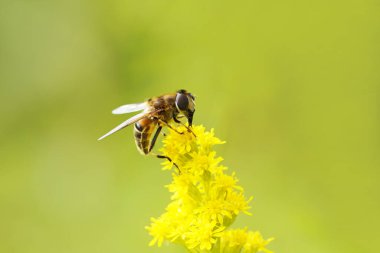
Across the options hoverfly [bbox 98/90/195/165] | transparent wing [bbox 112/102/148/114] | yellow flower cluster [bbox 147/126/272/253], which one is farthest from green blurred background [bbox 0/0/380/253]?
yellow flower cluster [bbox 147/126/272/253]

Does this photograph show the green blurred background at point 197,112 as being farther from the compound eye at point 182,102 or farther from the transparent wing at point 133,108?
the compound eye at point 182,102

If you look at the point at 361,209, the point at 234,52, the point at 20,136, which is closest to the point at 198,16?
the point at 234,52

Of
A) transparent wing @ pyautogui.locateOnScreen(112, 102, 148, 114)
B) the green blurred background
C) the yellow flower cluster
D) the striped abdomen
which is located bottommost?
the yellow flower cluster

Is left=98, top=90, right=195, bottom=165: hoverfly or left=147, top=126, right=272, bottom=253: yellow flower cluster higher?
left=98, top=90, right=195, bottom=165: hoverfly

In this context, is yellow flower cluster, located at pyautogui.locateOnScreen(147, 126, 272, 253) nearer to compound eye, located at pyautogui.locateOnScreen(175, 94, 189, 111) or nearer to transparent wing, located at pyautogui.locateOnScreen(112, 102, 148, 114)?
compound eye, located at pyautogui.locateOnScreen(175, 94, 189, 111)

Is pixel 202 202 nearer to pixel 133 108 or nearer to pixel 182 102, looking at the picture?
pixel 182 102

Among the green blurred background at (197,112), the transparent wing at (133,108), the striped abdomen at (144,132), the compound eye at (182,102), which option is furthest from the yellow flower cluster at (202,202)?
the green blurred background at (197,112)

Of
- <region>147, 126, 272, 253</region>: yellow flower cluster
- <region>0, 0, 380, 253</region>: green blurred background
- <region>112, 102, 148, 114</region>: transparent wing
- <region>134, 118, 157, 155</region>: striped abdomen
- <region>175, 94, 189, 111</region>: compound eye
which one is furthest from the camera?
<region>0, 0, 380, 253</region>: green blurred background

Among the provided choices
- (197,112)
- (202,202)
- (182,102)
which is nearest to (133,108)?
(182,102)
